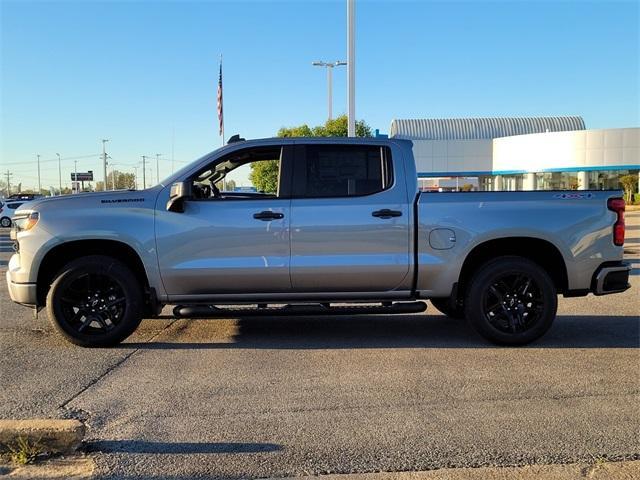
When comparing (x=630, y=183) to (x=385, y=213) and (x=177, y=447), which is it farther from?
(x=177, y=447)

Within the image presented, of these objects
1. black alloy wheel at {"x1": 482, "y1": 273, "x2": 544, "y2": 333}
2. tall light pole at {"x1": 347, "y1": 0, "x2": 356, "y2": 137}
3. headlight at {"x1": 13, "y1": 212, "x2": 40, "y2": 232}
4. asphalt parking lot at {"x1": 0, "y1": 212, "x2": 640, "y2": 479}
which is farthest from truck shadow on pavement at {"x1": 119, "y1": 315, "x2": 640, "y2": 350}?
tall light pole at {"x1": 347, "y1": 0, "x2": 356, "y2": 137}

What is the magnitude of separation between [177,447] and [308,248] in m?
2.55

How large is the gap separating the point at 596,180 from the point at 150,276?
149 feet

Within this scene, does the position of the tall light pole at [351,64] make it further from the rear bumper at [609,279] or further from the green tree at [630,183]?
the green tree at [630,183]

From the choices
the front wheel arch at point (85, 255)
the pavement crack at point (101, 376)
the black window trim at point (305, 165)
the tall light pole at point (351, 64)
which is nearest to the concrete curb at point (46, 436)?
the pavement crack at point (101, 376)

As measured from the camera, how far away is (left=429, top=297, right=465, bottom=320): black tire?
20.4ft

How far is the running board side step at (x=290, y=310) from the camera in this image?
5.80 metres

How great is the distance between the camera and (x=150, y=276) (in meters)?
5.85

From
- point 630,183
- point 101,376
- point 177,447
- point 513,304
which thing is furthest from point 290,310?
point 630,183

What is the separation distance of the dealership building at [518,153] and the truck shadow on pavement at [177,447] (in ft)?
119

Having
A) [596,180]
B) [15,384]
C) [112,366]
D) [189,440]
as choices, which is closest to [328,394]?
[189,440]

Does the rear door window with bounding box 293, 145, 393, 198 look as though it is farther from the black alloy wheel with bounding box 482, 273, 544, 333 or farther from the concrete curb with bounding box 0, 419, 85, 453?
the concrete curb with bounding box 0, 419, 85, 453

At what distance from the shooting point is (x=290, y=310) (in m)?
5.89

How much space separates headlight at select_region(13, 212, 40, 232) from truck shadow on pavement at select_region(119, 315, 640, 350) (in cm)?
148
